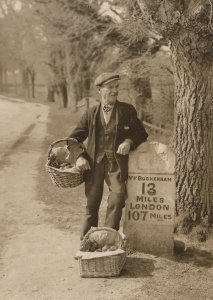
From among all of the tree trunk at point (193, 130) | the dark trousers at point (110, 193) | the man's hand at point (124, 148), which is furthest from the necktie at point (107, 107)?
the tree trunk at point (193, 130)

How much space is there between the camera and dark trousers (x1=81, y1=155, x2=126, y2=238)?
6230 millimetres

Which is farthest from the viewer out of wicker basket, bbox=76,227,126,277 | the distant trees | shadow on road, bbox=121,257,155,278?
the distant trees

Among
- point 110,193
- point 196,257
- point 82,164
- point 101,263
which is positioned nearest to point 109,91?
point 82,164

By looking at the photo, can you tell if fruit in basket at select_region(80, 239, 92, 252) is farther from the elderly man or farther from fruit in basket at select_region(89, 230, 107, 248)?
the elderly man

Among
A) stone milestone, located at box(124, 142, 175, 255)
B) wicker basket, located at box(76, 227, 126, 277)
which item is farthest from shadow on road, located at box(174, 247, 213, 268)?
wicker basket, located at box(76, 227, 126, 277)

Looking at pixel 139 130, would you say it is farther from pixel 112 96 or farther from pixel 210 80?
pixel 210 80

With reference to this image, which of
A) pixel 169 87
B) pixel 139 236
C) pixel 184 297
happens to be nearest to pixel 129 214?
pixel 139 236

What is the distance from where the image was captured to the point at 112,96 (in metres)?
6.01

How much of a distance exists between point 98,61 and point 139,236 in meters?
20.6

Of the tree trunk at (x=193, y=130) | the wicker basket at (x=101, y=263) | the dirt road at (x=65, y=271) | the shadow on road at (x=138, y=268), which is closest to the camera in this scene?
the dirt road at (x=65, y=271)

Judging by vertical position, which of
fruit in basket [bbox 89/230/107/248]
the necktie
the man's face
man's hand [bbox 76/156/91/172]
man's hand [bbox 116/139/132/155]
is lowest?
fruit in basket [bbox 89/230/107/248]

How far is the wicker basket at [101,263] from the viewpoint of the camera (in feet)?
18.4

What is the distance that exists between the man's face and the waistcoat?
19 cm

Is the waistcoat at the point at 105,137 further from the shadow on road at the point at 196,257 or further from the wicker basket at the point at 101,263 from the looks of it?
the shadow on road at the point at 196,257
